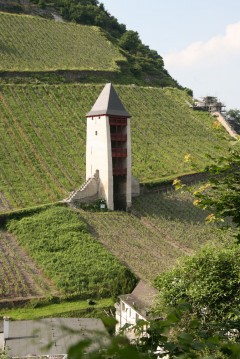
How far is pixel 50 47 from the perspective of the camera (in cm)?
6191

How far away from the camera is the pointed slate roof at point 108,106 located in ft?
111

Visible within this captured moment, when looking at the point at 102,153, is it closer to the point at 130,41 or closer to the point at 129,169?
the point at 129,169

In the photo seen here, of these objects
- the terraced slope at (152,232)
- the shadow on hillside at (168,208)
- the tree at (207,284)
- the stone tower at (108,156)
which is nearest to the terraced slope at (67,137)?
the stone tower at (108,156)

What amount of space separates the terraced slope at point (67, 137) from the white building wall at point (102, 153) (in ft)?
8.67

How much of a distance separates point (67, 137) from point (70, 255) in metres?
17.9

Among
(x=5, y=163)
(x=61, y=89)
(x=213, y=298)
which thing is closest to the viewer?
(x=213, y=298)

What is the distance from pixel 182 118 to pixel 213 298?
38391 millimetres

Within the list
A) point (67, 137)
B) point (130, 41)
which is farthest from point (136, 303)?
point (130, 41)

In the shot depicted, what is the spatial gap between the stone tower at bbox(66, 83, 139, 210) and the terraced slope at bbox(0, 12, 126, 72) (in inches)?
819

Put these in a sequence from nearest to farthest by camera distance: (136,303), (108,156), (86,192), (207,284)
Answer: (207,284) < (136,303) < (108,156) < (86,192)

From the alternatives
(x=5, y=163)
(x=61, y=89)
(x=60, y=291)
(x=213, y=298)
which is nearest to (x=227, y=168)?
(x=213, y=298)

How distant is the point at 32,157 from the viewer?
3909 cm

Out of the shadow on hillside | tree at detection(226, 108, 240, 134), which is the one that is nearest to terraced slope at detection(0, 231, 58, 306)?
the shadow on hillside

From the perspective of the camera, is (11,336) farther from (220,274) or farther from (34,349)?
(220,274)
